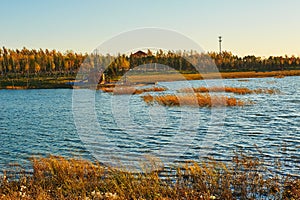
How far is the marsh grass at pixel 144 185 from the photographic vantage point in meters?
9.09

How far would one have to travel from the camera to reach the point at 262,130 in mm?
20500

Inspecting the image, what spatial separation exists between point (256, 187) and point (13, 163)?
952 centimetres

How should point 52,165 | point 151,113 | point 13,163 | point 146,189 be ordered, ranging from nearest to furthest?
point 146,189 < point 52,165 < point 13,163 < point 151,113

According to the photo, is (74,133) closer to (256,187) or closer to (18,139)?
(18,139)

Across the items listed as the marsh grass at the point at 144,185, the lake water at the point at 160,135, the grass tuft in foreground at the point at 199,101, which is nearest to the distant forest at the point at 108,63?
the grass tuft in foreground at the point at 199,101

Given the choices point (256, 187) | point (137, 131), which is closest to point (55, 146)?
point (137, 131)

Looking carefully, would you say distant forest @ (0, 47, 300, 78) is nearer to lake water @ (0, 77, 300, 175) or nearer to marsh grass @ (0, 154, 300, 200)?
lake water @ (0, 77, 300, 175)

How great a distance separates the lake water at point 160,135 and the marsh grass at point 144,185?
2212 millimetres

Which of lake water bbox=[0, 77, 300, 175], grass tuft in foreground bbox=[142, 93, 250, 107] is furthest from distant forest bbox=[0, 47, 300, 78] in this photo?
lake water bbox=[0, 77, 300, 175]

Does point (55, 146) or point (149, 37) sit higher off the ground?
point (149, 37)

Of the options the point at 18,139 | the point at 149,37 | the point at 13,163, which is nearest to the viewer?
the point at 13,163

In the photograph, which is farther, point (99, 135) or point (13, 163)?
point (99, 135)

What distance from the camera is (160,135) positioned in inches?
790

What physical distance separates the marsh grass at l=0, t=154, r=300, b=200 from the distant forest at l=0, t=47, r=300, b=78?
7158 centimetres
